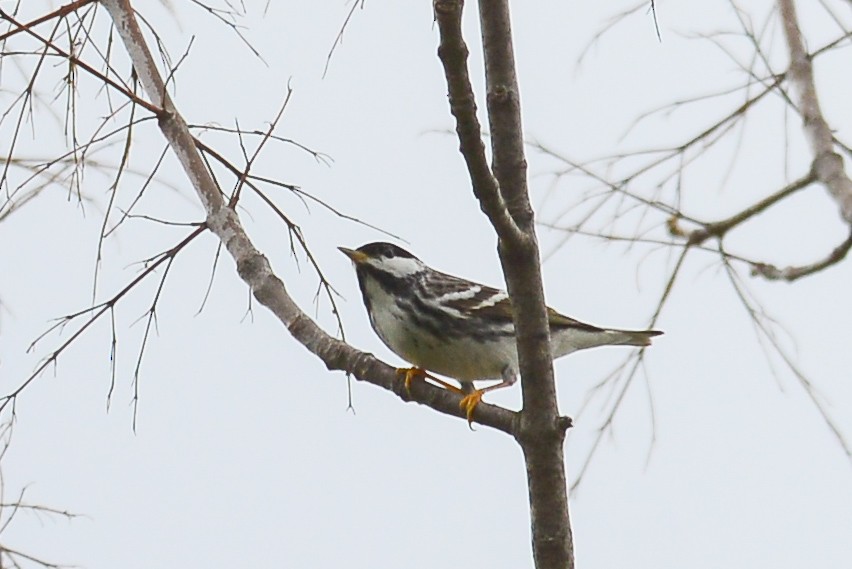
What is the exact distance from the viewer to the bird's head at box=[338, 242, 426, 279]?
17.9 feet

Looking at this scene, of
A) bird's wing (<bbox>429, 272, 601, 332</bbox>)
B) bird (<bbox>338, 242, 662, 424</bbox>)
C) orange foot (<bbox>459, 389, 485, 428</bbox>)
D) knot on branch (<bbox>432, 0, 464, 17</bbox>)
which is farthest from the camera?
bird's wing (<bbox>429, 272, 601, 332</bbox>)

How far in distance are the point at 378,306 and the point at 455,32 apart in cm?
304

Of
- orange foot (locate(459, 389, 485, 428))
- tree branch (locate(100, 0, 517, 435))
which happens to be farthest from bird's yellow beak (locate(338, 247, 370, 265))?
orange foot (locate(459, 389, 485, 428))

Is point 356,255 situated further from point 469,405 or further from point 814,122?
point 814,122

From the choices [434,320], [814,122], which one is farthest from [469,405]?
[434,320]

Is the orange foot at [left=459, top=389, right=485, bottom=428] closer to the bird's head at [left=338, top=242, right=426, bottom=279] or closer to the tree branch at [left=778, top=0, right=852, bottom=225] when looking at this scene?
the tree branch at [left=778, top=0, right=852, bottom=225]

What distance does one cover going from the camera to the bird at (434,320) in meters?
5.18

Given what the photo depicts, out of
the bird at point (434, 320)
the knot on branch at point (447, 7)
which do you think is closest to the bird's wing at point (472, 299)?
the bird at point (434, 320)

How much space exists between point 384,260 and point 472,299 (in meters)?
0.42

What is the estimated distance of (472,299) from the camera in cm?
551

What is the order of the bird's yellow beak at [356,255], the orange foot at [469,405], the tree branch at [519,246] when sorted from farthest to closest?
the bird's yellow beak at [356,255] < the orange foot at [469,405] < the tree branch at [519,246]

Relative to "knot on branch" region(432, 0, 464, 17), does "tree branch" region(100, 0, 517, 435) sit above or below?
above

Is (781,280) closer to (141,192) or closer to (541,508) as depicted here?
(541,508)

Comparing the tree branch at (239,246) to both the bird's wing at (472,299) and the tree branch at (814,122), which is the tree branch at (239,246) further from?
the bird's wing at (472,299)
